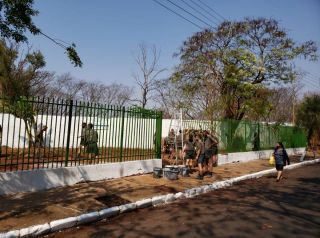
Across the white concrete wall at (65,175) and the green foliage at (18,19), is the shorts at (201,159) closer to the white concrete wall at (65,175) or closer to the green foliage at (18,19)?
the white concrete wall at (65,175)

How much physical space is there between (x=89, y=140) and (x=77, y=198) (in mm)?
2842

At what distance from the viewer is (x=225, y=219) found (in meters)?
7.24

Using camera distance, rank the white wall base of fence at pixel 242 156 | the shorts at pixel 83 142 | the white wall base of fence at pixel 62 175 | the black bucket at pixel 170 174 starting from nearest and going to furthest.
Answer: the white wall base of fence at pixel 62 175 → the shorts at pixel 83 142 → the black bucket at pixel 170 174 → the white wall base of fence at pixel 242 156

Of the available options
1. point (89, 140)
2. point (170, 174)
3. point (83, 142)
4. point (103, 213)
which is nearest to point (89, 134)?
point (89, 140)

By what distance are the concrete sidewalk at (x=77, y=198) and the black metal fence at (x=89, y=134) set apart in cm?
89

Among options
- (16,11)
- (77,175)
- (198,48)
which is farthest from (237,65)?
(16,11)

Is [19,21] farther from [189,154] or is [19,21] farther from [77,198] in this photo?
[189,154]

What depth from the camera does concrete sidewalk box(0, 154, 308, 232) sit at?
6.76 m

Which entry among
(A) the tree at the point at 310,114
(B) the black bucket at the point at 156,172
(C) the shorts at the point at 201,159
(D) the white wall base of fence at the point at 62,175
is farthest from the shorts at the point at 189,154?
(A) the tree at the point at 310,114

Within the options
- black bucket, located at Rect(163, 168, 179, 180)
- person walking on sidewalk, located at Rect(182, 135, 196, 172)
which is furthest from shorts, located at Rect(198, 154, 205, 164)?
black bucket, located at Rect(163, 168, 179, 180)

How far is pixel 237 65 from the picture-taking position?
2402cm

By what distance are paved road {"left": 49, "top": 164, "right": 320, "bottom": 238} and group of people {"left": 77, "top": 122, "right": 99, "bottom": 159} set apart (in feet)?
10.6

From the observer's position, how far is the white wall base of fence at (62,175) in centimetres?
832

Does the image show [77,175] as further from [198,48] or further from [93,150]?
[198,48]
